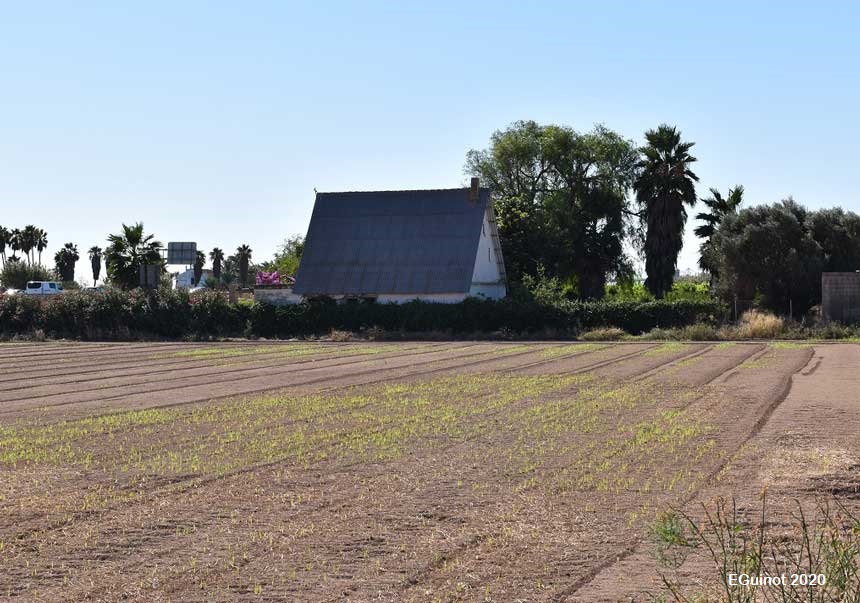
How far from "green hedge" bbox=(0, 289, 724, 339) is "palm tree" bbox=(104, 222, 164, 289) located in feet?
26.0

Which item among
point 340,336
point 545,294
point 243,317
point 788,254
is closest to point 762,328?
point 788,254

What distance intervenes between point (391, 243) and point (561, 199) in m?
15.7

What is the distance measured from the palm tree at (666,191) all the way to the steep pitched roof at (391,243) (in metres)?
9.93

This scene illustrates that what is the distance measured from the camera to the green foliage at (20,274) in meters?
102

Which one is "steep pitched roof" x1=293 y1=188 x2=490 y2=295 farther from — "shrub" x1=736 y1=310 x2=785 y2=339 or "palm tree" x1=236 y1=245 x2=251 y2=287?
"palm tree" x1=236 y1=245 x2=251 y2=287

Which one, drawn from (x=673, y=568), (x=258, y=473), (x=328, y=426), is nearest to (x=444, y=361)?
(x=328, y=426)

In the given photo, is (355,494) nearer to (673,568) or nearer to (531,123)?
(673,568)

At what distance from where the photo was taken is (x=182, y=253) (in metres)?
81.2

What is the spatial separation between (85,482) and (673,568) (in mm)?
7063

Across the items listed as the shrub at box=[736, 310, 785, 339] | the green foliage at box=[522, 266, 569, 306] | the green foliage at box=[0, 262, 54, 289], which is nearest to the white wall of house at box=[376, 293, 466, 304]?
the green foliage at box=[522, 266, 569, 306]

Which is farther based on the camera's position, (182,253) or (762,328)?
(182,253)

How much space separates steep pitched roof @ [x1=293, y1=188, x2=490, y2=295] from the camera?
56625 millimetres

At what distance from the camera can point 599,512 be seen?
10539 millimetres

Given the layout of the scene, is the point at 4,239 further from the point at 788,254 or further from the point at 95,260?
the point at 788,254
